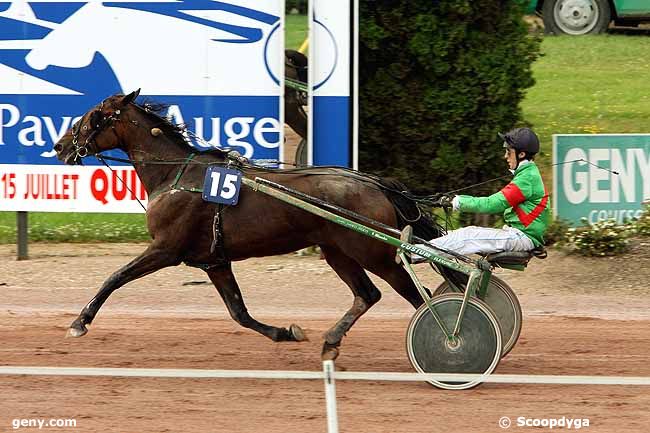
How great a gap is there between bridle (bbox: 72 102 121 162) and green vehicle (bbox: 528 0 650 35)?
13.0m

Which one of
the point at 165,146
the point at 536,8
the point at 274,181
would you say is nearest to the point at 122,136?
the point at 165,146

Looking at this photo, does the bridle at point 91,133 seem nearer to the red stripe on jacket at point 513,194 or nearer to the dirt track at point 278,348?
the dirt track at point 278,348

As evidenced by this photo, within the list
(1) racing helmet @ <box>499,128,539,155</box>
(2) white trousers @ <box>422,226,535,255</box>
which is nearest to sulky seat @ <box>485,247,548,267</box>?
(2) white trousers @ <box>422,226,535,255</box>

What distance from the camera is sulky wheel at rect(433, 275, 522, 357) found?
26.1 feet

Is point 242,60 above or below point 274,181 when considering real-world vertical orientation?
above

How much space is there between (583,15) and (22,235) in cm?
1183

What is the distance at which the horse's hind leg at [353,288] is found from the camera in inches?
312

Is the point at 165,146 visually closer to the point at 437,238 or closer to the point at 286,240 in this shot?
the point at 286,240

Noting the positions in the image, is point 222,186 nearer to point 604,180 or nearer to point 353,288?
point 353,288

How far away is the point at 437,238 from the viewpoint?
7.71 meters

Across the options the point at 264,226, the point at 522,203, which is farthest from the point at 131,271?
the point at 522,203

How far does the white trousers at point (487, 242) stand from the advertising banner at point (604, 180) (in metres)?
4.48

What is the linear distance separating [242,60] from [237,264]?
2055 millimetres

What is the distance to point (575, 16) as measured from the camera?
20.5 meters
